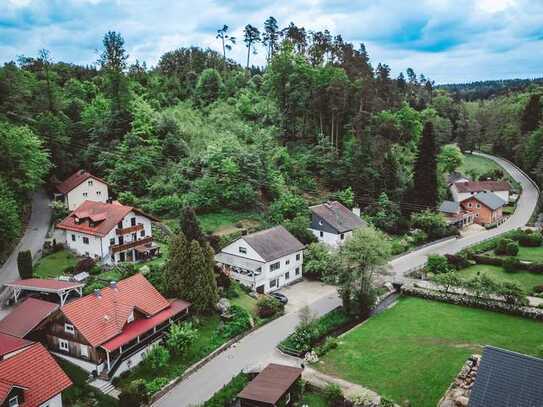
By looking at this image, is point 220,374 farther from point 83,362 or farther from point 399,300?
point 399,300

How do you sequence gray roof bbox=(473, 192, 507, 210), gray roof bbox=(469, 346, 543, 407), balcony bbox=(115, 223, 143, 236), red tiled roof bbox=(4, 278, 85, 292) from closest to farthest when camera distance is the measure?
gray roof bbox=(469, 346, 543, 407) → red tiled roof bbox=(4, 278, 85, 292) → balcony bbox=(115, 223, 143, 236) → gray roof bbox=(473, 192, 507, 210)

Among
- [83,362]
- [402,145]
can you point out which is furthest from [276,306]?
[402,145]

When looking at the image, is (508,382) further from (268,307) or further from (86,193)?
(86,193)

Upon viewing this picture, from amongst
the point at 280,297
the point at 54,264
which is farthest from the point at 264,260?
the point at 54,264

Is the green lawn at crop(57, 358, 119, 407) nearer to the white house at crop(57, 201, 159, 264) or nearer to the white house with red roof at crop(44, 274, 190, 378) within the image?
the white house with red roof at crop(44, 274, 190, 378)

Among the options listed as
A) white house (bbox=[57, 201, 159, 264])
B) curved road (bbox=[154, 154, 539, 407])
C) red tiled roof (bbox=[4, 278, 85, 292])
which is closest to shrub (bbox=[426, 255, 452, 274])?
curved road (bbox=[154, 154, 539, 407])

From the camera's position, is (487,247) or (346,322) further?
(487,247)

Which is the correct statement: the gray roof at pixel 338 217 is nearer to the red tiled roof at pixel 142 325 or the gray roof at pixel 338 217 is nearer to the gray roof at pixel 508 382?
the red tiled roof at pixel 142 325
